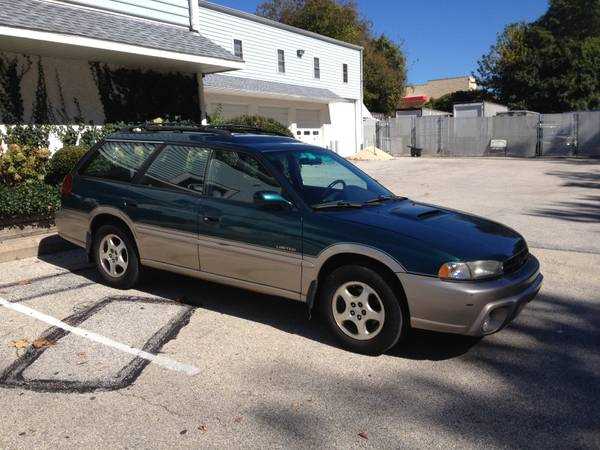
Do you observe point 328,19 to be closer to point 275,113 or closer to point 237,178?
point 275,113

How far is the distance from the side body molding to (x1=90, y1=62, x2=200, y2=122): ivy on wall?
28.3 feet

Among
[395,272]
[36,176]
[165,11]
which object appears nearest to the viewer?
→ [395,272]

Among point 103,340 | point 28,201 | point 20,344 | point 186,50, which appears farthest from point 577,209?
point 20,344

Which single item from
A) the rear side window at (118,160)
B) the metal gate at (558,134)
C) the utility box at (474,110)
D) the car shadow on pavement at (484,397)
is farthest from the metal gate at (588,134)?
the rear side window at (118,160)

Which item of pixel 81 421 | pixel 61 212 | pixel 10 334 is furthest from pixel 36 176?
pixel 81 421

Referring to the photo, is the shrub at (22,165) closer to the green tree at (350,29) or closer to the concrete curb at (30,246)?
the concrete curb at (30,246)

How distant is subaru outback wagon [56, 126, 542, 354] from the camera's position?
3.88 m

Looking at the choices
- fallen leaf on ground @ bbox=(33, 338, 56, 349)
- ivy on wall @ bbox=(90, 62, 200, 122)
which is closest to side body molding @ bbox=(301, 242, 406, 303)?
fallen leaf on ground @ bbox=(33, 338, 56, 349)

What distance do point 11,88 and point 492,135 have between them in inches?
987

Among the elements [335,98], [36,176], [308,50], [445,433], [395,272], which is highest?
[308,50]

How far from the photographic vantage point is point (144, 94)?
12.0m

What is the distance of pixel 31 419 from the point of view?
3340mm

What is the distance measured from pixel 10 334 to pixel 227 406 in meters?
2.36

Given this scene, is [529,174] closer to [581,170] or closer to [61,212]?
[581,170]
